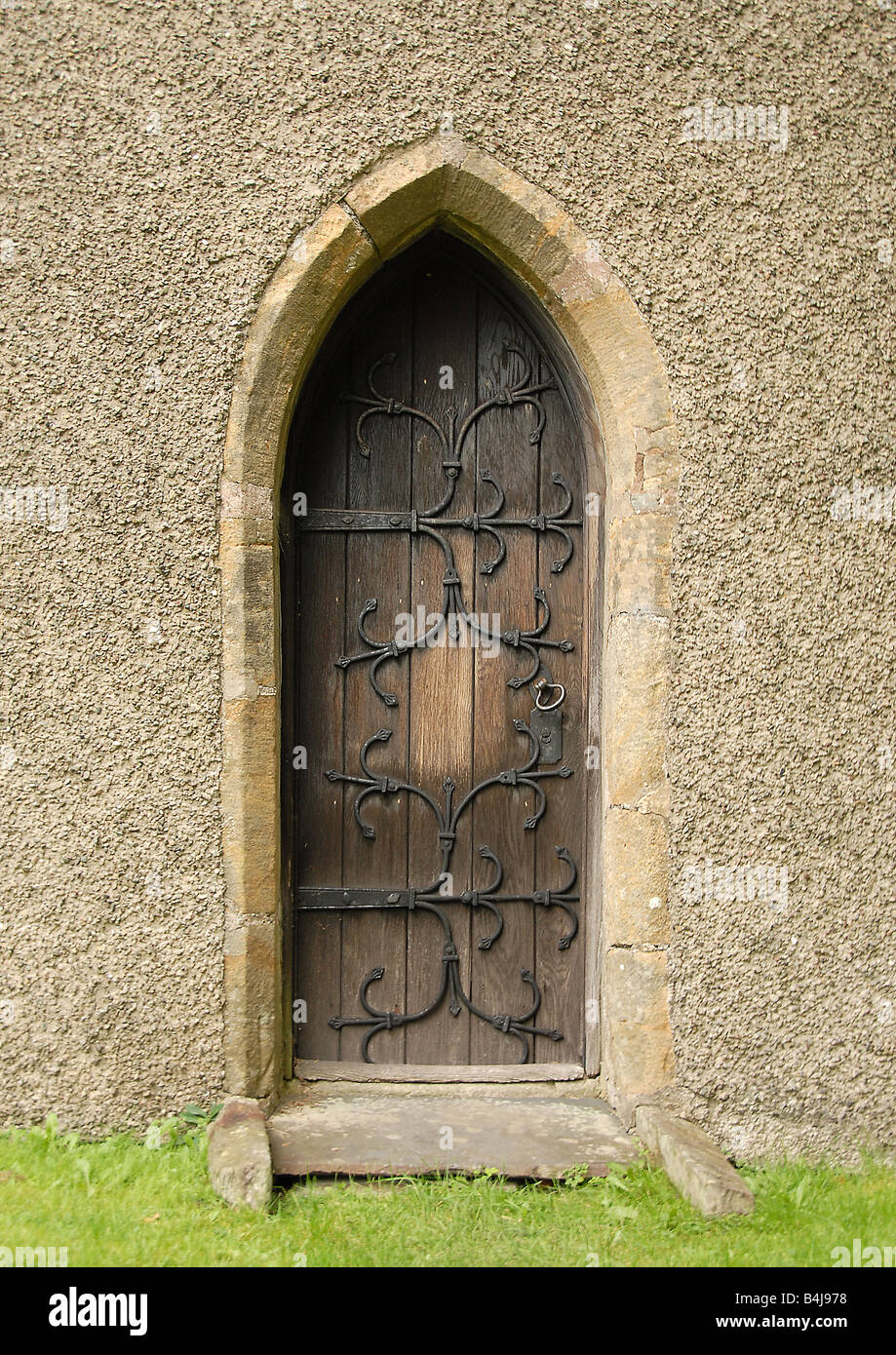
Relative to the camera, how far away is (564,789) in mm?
3141

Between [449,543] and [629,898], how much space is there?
1214 mm

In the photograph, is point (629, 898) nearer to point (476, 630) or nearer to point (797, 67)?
point (476, 630)

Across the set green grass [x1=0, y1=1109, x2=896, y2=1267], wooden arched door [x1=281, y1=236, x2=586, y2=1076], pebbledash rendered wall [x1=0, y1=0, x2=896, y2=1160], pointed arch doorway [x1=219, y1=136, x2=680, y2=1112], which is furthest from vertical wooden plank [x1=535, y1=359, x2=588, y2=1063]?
green grass [x1=0, y1=1109, x2=896, y2=1267]

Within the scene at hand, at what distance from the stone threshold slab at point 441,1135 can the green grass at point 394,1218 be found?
0.16 feet

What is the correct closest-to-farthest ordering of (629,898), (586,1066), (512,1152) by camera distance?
(512,1152) → (629,898) → (586,1066)

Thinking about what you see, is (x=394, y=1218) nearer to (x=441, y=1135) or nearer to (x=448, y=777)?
(x=441, y=1135)

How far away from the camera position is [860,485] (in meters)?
2.85

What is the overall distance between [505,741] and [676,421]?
1092mm

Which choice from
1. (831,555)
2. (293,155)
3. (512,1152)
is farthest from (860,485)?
(512,1152)

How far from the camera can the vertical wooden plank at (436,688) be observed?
3.12 m

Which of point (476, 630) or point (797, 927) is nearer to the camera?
point (797, 927)

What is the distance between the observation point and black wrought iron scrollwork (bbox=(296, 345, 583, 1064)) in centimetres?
310

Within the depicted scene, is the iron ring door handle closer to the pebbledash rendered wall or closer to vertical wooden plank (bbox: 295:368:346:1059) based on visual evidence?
the pebbledash rendered wall

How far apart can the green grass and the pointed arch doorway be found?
0.34 metres
